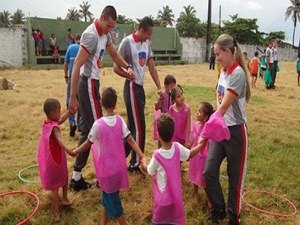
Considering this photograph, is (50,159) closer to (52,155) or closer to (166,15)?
(52,155)

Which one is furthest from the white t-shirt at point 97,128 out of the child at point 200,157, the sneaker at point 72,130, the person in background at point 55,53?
the person in background at point 55,53

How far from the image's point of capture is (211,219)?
14.3 ft

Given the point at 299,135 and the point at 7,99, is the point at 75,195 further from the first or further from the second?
the point at 7,99

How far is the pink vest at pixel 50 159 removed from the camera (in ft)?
13.6

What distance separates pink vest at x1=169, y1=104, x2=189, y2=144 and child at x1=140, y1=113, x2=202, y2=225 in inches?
67.9

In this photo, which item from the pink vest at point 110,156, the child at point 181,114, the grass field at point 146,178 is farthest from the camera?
the child at point 181,114

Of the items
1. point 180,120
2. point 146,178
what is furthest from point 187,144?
point 146,178

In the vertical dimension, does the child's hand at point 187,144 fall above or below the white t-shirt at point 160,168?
below

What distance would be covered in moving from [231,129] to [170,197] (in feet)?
3.47

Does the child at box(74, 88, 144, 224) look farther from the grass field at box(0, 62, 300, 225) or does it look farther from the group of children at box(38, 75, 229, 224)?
the grass field at box(0, 62, 300, 225)

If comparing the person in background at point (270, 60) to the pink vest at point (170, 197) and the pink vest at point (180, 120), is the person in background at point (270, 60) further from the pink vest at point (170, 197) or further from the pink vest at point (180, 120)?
the pink vest at point (170, 197)

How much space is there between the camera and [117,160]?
3.81 m

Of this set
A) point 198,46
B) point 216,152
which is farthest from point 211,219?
point 198,46

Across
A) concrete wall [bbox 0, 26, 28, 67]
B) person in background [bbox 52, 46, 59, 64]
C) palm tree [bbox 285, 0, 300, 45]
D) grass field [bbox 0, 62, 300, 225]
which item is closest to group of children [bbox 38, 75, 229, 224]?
grass field [bbox 0, 62, 300, 225]
